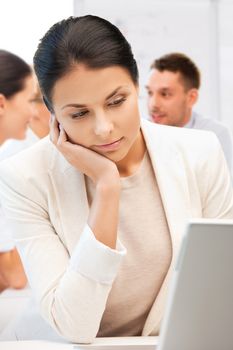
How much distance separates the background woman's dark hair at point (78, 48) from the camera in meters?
1.41

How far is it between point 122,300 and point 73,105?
488 mm

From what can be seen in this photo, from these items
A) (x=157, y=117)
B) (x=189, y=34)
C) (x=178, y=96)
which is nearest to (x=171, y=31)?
(x=189, y=34)

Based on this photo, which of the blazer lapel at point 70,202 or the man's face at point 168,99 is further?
the man's face at point 168,99

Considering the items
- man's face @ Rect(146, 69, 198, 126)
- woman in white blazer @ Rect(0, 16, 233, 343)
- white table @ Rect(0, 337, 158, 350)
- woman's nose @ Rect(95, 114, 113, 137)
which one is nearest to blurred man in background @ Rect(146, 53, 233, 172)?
man's face @ Rect(146, 69, 198, 126)

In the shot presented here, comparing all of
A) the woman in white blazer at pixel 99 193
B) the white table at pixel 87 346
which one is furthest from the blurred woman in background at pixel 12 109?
the white table at pixel 87 346

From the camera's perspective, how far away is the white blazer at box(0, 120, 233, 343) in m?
1.38

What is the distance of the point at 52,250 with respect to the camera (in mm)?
1460

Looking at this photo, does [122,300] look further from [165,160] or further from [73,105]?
[73,105]

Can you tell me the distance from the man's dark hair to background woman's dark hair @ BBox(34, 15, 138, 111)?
2.61 meters

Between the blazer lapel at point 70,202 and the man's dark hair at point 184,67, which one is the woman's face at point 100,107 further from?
the man's dark hair at point 184,67

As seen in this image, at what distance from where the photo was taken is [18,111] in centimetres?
376

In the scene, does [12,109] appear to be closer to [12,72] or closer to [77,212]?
[12,72]

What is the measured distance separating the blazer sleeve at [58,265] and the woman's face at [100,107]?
19cm

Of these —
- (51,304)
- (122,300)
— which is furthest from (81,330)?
(122,300)
